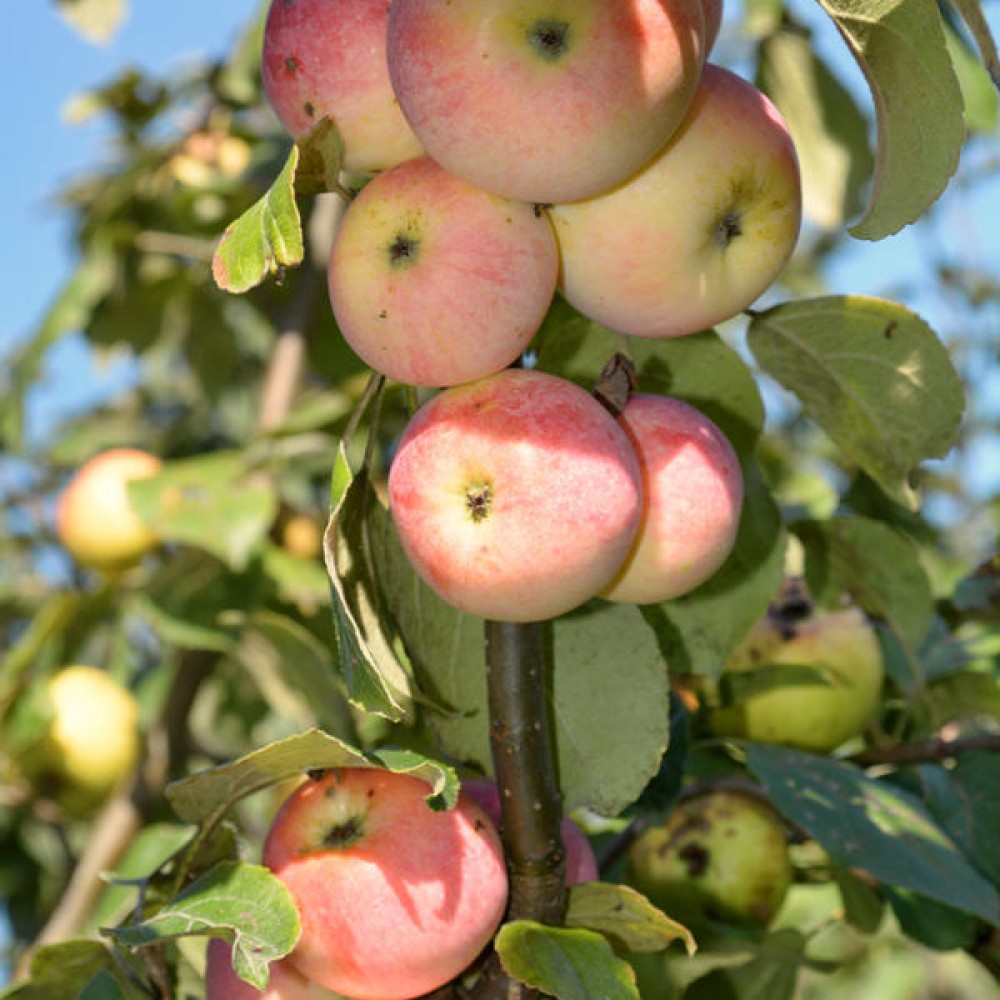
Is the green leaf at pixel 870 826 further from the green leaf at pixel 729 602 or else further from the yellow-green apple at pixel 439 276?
the yellow-green apple at pixel 439 276

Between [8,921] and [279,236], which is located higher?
[279,236]

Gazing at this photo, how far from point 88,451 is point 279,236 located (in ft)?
5.93

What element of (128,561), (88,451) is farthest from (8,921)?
(88,451)

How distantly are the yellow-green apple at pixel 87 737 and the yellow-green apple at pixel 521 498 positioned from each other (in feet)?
4.70

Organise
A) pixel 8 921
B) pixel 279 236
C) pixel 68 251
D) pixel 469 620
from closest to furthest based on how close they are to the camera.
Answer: pixel 279 236 → pixel 469 620 → pixel 8 921 → pixel 68 251

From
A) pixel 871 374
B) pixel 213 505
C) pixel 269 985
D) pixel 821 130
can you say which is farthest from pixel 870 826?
pixel 213 505

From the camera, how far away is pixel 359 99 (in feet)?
2.00

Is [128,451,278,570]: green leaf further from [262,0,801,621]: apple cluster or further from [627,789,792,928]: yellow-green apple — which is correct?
[262,0,801,621]: apple cluster

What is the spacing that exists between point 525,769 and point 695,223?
0.86ft

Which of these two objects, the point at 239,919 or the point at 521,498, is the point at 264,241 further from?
the point at 239,919

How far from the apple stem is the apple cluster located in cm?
5

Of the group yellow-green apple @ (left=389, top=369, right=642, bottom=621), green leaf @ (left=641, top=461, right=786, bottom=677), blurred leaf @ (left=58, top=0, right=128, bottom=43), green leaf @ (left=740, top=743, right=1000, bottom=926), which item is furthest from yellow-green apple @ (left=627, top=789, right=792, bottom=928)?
blurred leaf @ (left=58, top=0, right=128, bottom=43)

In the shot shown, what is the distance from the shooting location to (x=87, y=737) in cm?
194

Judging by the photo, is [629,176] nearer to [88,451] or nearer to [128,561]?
[128,561]
